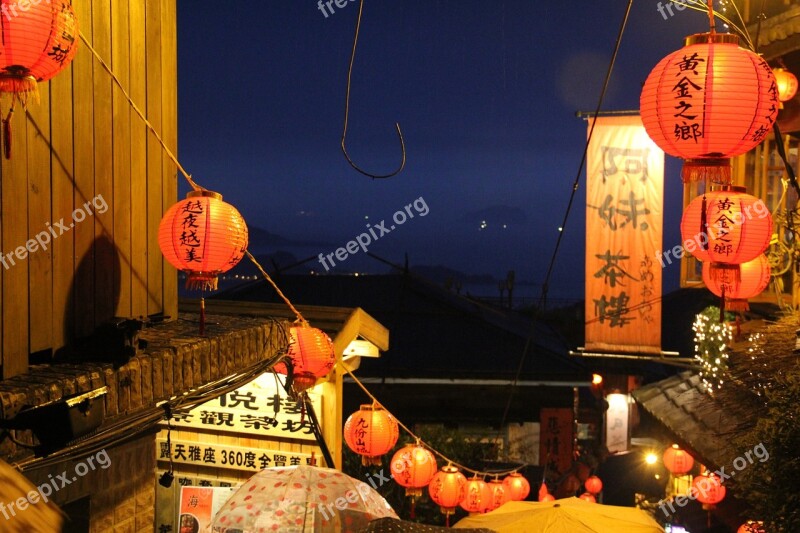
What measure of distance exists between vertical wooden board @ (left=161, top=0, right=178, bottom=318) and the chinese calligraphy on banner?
789 cm

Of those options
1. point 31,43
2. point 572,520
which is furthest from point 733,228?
point 31,43

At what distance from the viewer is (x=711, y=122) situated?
256 inches

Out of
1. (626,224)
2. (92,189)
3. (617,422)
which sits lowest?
(617,422)

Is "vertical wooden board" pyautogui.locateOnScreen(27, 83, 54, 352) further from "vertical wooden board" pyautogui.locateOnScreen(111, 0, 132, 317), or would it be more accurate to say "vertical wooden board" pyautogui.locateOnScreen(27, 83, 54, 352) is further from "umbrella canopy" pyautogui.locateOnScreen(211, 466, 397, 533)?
"umbrella canopy" pyautogui.locateOnScreen(211, 466, 397, 533)

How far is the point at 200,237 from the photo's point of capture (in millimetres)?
6480

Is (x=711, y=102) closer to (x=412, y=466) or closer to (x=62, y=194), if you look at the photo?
(x=62, y=194)

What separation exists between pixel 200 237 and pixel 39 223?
1.34 meters

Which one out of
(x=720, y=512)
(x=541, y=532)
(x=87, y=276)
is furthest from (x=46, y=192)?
(x=720, y=512)

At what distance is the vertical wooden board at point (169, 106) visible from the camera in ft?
24.0

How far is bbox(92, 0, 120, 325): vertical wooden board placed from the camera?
6.20 m

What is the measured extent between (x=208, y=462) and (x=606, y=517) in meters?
5.39

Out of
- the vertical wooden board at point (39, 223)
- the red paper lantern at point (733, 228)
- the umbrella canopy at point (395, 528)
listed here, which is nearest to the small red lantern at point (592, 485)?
the red paper lantern at point (733, 228)

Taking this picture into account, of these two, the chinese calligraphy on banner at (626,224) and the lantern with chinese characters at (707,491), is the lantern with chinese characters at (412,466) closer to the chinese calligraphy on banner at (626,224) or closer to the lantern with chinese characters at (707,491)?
the chinese calligraphy on banner at (626,224)

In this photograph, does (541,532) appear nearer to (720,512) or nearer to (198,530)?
(198,530)
